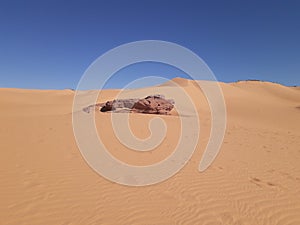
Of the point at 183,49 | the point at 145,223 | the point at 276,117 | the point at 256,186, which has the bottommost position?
the point at 145,223

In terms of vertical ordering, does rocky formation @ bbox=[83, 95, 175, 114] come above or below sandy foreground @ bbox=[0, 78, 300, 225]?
above

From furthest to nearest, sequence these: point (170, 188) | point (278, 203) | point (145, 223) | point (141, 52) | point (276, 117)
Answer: point (276, 117) < point (141, 52) < point (170, 188) < point (278, 203) < point (145, 223)

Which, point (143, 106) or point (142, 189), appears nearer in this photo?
point (142, 189)

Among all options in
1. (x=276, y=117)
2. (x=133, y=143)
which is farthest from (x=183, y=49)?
(x=276, y=117)

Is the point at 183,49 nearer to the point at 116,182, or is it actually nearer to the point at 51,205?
the point at 116,182

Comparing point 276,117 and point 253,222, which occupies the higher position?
point 276,117

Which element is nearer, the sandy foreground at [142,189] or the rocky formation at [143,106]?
the sandy foreground at [142,189]

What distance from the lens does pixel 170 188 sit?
439 centimetres

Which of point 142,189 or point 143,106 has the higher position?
point 143,106

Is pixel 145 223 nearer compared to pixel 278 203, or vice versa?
pixel 145 223

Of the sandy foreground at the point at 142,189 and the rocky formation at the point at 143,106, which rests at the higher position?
the rocky formation at the point at 143,106

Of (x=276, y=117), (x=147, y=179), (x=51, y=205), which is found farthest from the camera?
(x=276, y=117)

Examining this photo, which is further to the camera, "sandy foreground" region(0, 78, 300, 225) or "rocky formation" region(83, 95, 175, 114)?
"rocky formation" region(83, 95, 175, 114)

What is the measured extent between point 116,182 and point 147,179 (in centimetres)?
69
